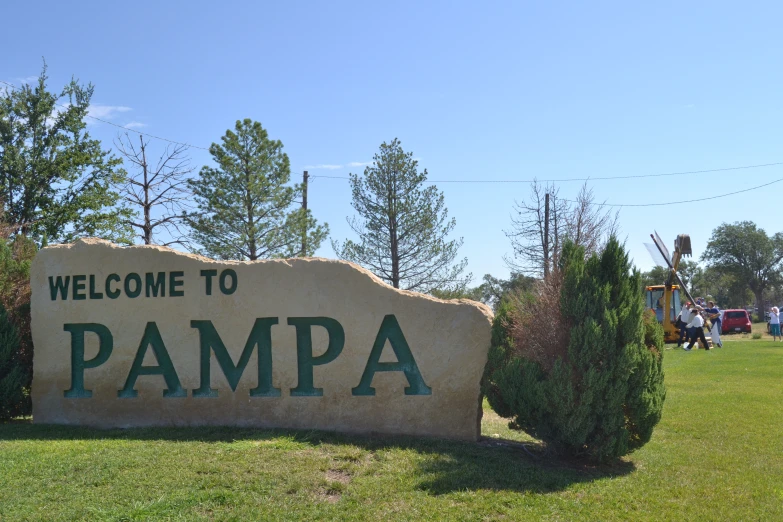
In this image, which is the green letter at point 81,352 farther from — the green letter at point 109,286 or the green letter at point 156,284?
the green letter at point 156,284

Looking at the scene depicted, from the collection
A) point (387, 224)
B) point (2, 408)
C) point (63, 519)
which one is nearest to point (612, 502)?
point (63, 519)

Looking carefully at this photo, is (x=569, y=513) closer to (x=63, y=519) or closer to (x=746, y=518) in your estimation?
(x=746, y=518)

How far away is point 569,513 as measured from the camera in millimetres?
5570

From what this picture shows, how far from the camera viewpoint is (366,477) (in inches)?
251

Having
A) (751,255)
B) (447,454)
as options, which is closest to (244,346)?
(447,454)

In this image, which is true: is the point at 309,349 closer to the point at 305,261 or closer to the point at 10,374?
the point at 305,261

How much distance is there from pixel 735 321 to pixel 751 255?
124ft

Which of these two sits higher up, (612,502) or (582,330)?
(582,330)

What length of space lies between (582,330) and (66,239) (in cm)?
2023

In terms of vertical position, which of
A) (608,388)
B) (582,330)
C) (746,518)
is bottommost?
(746,518)

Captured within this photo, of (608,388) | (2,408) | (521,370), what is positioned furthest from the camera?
(2,408)

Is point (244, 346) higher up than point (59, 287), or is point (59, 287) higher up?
point (59, 287)

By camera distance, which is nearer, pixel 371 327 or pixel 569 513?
pixel 569 513

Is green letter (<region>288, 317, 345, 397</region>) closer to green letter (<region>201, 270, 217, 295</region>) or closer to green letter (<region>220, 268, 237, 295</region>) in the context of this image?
green letter (<region>220, 268, 237, 295</region>)
